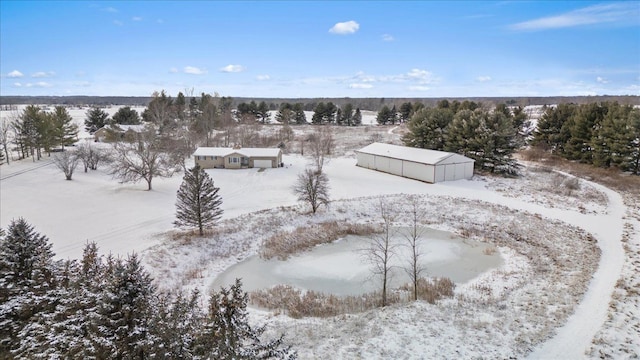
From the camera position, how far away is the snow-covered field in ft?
39.7

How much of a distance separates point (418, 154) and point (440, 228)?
15.1 metres

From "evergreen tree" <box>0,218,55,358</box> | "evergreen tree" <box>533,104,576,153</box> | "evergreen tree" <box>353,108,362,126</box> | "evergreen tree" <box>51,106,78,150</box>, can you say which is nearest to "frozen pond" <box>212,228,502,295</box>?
"evergreen tree" <box>0,218,55,358</box>

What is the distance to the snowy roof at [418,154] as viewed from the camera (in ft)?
119

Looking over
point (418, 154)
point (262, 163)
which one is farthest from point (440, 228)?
point (262, 163)

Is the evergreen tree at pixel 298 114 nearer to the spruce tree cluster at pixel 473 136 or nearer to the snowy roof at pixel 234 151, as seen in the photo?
the spruce tree cluster at pixel 473 136

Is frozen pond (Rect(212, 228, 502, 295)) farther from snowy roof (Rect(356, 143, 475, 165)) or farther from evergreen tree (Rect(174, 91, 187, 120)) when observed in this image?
evergreen tree (Rect(174, 91, 187, 120))

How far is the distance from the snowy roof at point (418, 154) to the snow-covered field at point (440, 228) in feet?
7.63

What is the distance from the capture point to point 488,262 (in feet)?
65.2

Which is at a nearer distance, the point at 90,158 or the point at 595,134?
the point at 90,158

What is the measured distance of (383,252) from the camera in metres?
19.6

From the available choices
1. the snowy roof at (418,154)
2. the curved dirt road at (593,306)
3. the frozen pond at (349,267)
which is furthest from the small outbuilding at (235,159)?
the curved dirt road at (593,306)

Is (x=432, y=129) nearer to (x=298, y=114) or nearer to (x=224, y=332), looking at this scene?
(x=224, y=332)

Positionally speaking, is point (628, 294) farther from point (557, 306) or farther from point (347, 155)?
point (347, 155)

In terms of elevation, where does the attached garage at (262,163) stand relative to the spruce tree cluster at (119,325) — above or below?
below
